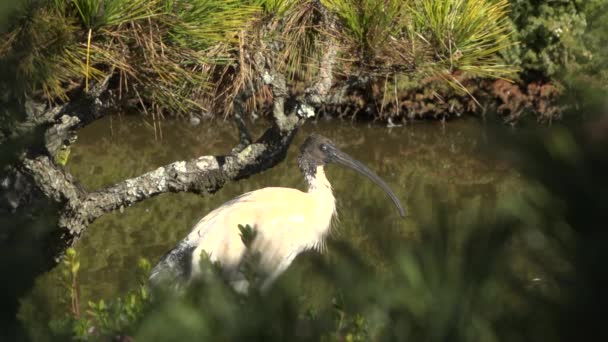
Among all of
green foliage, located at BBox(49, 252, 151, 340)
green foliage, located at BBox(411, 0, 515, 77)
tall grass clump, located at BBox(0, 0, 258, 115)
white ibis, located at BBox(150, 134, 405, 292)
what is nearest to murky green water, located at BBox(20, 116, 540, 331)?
white ibis, located at BBox(150, 134, 405, 292)

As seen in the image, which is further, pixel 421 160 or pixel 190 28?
pixel 421 160

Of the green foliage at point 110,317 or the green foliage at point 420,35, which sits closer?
the green foliage at point 110,317

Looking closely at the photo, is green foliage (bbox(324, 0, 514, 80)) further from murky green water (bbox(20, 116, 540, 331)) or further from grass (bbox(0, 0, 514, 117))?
murky green water (bbox(20, 116, 540, 331))

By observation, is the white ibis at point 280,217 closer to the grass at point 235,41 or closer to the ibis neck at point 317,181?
the ibis neck at point 317,181

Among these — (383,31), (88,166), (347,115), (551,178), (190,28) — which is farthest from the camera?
(347,115)

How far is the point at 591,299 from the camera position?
74 cm

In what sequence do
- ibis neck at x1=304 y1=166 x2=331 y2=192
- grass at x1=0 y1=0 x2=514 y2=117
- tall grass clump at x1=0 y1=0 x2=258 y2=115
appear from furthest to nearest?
1. ibis neck at x1=304 y1=166 x2=331 y2=192
2. grass at x1=0 y1=0 x2=514 y2=117
3. tall grass clump at x1=0 y1=0 x2=258 y2=115

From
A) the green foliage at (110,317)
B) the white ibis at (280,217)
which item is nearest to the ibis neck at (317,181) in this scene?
the white ibis at (280,217)

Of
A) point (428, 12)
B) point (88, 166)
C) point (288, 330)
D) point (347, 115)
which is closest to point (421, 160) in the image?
point (347, 115)

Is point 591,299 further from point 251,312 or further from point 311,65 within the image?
point 311,65

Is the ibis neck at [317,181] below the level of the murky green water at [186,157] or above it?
above

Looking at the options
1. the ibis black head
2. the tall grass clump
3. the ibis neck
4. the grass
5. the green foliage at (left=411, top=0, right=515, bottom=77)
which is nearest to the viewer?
the tall grass clump

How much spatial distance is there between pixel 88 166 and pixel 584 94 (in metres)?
9.01

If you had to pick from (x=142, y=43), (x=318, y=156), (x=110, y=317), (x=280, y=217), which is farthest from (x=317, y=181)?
(x=110, y=317)
